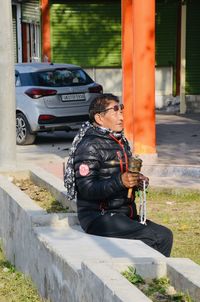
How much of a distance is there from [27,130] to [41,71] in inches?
48.0

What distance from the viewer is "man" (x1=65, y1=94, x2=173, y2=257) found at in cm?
665

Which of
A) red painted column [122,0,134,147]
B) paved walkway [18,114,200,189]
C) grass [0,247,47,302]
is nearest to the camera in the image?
grass [0,247,47,302]

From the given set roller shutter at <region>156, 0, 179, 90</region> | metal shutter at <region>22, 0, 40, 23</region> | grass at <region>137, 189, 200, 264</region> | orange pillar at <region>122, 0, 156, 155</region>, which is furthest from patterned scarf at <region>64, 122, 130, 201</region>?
metal shutter at <region>22, 0, 40, 23</region>

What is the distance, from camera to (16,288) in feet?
24.6

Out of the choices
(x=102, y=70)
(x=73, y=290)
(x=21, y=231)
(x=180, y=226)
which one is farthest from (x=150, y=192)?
(x=102, y=70)

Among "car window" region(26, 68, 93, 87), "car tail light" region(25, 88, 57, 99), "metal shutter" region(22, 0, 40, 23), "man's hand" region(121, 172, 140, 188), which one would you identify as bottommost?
"car tail light" region(25, 88, 57, 99)

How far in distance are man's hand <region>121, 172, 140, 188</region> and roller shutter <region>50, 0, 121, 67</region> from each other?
19870 millimetres

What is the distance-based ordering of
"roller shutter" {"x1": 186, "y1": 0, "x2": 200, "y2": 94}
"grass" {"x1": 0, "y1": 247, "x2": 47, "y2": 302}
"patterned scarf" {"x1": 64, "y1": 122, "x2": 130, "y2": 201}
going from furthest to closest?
"roller shutter" {"x1": 186, "y1": 0, "x2": 200, "y2": 94} < "grass" {"x1": 0, "y1": 247, "x2": 47, "y2": 302} < "patterned scarf" {"x1": 64, "y1": 122, "x2": 130, "y2": 201}

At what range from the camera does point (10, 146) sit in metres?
10.5

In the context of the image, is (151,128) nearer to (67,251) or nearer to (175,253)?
(175,253)

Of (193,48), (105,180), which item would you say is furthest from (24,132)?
(105,180)

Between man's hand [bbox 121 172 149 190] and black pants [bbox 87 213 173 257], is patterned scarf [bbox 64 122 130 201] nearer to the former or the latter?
black pants [bbox 87 213 173 257]

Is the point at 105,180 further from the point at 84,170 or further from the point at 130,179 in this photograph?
the point at 130,179

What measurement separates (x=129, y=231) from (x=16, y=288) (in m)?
1.36
